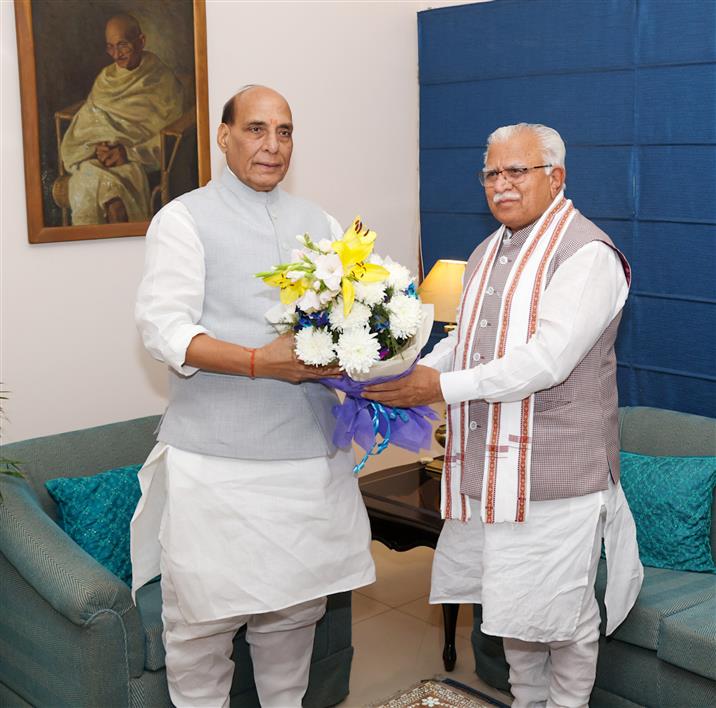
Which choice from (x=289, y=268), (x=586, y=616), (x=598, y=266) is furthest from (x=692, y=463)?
(x=289, y=268)

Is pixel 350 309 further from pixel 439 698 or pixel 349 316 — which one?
pixel 439 698

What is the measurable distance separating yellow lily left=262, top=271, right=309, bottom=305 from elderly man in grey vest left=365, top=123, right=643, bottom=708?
38 centimetres

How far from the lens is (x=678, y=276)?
401 centimetres

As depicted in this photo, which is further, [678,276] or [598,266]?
[678,276]

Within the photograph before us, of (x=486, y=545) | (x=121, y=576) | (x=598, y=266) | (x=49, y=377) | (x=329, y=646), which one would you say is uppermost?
(x=598, y=266)

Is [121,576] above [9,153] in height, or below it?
below

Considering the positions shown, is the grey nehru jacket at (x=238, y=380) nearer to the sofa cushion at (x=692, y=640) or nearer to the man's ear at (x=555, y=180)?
the man's ear at (x=555, y=180)

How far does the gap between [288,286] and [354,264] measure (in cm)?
16

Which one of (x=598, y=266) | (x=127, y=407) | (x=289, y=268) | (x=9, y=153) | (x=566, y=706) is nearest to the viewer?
(x=289, y=268)

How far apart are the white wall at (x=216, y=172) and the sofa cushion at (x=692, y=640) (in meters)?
2.12

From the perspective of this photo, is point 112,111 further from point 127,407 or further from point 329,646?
point 329,646

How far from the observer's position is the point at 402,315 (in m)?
2.46

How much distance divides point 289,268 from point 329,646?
1499 mm

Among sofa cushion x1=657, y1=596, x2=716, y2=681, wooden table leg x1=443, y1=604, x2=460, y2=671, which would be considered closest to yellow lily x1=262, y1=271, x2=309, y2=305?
sofa cushion x1=657, y1=596, x2=716, y2=681
